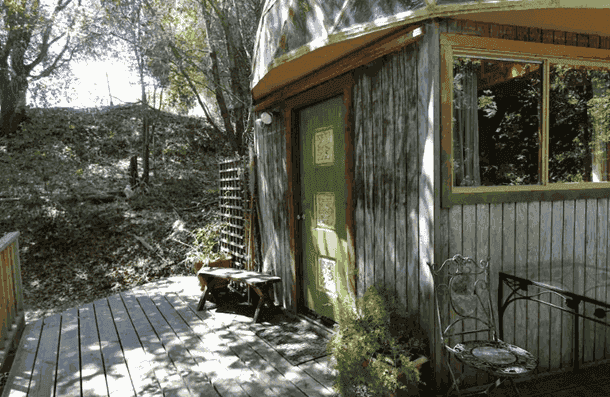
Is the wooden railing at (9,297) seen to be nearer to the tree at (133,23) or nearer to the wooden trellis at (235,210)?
the wooden trellis at (235,210)

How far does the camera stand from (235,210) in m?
5.83

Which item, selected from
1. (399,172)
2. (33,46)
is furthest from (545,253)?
(33,46)

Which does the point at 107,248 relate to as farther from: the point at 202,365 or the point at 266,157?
the point at 202,365

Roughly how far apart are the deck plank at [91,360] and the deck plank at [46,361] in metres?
0.22

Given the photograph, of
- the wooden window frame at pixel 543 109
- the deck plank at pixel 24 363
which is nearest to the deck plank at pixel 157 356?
the deck plank at pixel 24 363

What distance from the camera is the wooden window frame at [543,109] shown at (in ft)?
8.41

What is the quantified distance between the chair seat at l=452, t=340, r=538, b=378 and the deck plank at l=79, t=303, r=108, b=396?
8.41 feet

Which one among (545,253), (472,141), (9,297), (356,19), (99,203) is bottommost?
(9,297)

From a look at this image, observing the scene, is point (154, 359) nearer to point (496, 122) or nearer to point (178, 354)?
point (178, 354)

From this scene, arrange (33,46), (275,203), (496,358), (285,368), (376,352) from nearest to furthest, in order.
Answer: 1. (496,358)
2. (376,352)
3. (285,368)
4. (275,203)
5. (33,46)

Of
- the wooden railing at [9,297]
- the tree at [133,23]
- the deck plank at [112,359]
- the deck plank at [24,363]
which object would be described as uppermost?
the tree at [133,23]

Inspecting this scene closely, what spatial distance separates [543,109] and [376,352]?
7.20ft

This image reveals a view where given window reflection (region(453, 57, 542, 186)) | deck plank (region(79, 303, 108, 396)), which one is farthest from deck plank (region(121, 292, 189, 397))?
window reflection (region(453, 57, 542, 186))

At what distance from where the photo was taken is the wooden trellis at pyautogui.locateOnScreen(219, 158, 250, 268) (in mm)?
5488
